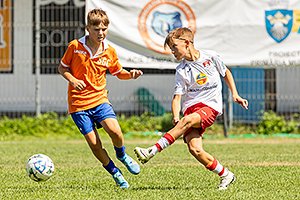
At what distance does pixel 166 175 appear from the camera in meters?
9.72

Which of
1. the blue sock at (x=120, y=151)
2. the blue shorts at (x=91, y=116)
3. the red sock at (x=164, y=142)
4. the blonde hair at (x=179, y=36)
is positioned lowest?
the blue sock at (x=120, y=151)

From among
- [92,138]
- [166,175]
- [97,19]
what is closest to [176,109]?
[92,138]

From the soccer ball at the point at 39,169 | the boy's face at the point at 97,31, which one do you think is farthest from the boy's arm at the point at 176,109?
the soccer ball at the point at 39,169

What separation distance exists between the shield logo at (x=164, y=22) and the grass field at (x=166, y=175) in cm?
261

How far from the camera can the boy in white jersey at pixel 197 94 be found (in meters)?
8.23

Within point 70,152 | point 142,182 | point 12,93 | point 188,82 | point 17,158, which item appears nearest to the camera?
point 188,82

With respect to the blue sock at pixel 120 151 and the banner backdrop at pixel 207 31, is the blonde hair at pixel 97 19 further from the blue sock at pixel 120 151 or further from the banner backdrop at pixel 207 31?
the banner backdrop at pixel 207 31

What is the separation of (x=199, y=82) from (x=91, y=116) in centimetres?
112

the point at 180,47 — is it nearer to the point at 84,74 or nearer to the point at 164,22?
the point at 84,74

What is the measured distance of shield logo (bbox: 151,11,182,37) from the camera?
16.3 metres

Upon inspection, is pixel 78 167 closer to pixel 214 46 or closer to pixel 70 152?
pixel 70 152

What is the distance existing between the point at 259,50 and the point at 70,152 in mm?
4770

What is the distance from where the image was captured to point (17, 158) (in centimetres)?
1230

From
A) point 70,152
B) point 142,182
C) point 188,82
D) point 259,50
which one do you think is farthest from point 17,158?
point 259,50
